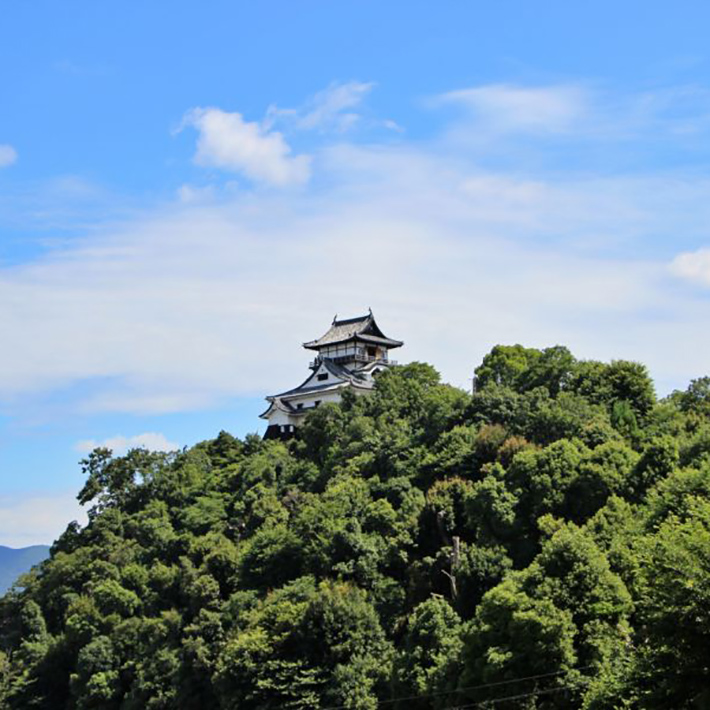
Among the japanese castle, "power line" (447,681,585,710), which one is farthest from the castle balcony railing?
"power line" (447,681,585,710)

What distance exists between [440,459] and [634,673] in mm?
17813

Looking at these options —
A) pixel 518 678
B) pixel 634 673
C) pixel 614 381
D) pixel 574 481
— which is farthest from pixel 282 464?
pixel 634 673

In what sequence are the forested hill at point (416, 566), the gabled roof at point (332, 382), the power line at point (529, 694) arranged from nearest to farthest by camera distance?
1. the power line at point (529, 694)
2. the forested hill at point (416, 566)
3. the gabled roof at point (332, 382)

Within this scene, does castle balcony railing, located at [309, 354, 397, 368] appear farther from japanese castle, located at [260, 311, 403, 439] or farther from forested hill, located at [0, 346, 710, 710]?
A: forested hill, located at [0, 346, 710, 710]

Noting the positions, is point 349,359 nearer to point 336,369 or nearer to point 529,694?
point 336,369

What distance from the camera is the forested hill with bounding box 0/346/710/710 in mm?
20016

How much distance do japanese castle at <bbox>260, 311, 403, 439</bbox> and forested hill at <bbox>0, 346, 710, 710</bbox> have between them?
2106 mm

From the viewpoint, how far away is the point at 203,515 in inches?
1649

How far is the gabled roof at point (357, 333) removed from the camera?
5218 centimetres

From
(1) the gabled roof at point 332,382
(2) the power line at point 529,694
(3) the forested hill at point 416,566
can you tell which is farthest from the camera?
(1) the gabled roof at point 332,382

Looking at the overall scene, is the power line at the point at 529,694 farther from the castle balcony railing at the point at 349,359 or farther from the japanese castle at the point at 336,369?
the castle balcony railing at the point at 349,359

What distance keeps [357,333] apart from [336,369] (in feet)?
10.2

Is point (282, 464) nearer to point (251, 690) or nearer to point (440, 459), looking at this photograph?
point (440, 459)

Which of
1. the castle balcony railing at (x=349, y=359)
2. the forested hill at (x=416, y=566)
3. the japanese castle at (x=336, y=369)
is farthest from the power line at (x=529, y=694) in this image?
the castle balcony railing at (x=349, y=359)
